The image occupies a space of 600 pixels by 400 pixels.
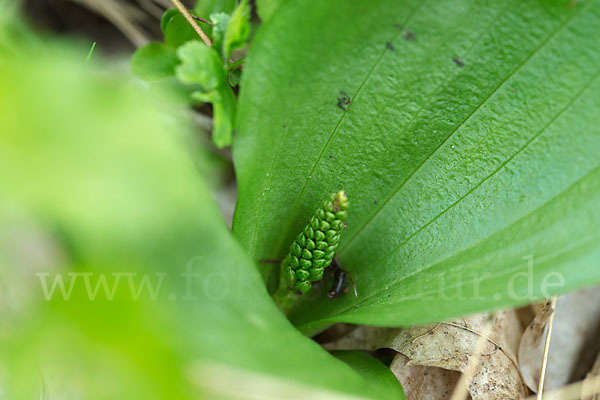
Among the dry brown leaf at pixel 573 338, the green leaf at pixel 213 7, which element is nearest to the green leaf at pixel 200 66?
the green leaf at pixel 213 7

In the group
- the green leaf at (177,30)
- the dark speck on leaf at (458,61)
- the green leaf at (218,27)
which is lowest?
the green leaf at (177,30)

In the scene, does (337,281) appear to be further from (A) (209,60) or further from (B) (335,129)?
(A) (209,60)

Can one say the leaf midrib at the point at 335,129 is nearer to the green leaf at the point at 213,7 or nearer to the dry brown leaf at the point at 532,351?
the green leaf at the point at 213,7

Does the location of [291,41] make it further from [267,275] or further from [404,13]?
[267,275]

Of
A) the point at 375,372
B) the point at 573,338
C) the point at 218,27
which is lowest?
the point at 573,338

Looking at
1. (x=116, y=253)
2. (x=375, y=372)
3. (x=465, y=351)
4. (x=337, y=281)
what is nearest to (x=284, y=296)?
(x=337, y=281)

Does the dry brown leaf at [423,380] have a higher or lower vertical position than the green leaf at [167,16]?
lower

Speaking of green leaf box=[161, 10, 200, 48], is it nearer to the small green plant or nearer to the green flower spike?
the small green plant
